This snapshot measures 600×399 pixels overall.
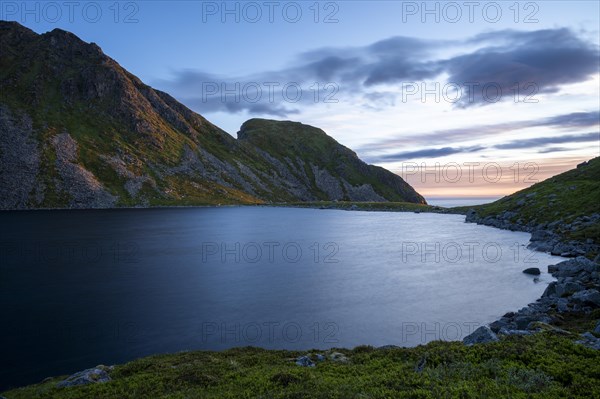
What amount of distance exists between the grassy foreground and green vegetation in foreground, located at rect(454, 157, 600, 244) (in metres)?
58.2

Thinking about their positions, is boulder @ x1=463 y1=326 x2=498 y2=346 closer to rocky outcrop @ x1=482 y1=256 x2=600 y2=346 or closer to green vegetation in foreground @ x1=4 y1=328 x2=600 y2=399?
Answer: rocky outcrop @ x1=482 y1=256 x2=600 y2=346

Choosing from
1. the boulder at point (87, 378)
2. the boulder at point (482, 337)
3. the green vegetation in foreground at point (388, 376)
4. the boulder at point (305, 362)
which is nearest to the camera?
the green vegetation in foreground at point (388, 376)

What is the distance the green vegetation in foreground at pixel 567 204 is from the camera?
77062mm

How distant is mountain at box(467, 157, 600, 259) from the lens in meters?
65.3

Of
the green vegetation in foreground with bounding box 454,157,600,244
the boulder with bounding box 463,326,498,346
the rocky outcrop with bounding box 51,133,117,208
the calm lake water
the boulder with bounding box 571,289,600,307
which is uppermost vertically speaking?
the rocky outcrop with bounding box 51,133,117,208

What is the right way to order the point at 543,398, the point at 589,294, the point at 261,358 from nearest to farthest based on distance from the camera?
1. the point at 543,398
2. the point at 261,358
3. the point at 589,294

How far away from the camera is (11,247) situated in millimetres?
71812

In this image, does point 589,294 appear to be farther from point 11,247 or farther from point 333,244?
point 11,247

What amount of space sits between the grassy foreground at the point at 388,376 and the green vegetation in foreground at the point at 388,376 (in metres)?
0.04

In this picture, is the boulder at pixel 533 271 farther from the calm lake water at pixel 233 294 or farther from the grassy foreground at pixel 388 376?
the grassy foreground at pixel 388 376

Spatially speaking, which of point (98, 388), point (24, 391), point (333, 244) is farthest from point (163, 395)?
point (333, 244)

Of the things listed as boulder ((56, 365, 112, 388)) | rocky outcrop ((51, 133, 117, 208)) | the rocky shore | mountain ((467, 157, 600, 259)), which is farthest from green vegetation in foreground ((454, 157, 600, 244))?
rocky outcrop ((51, 133, 117, 208))

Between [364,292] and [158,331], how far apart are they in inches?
986

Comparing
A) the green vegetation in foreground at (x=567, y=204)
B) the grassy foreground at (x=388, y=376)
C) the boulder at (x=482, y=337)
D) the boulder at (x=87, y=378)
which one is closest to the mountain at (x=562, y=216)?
the green vegetation in foreground at (x=567, y=204)
